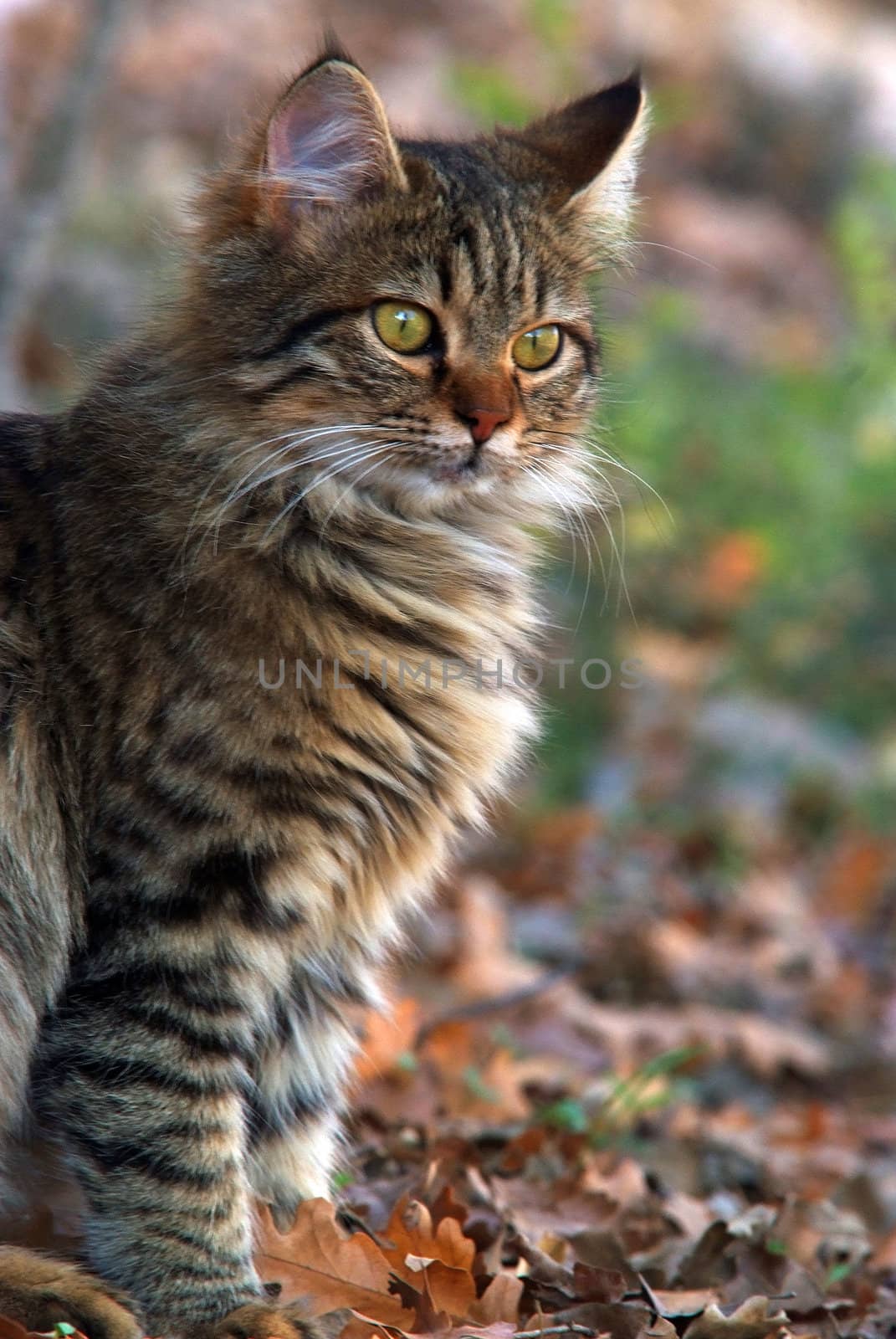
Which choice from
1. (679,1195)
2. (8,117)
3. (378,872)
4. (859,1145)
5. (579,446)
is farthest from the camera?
(8,117)

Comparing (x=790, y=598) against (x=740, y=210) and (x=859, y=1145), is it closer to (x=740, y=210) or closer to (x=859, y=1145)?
(x=859, y=1145)

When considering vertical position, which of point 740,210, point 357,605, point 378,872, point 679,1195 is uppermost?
point 740,210

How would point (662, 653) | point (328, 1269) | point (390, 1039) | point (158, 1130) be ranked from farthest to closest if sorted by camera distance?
1. point (662, 653)
2. point (390, 1039)
3. point (328, 1269)
4. point (158, 1130)

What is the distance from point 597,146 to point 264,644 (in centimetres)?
138

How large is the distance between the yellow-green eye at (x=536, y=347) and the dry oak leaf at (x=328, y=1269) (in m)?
1.63

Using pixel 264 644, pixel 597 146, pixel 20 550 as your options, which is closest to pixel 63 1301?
pixel 264 644

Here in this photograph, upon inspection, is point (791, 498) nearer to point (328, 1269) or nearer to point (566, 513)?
point (566, 513)

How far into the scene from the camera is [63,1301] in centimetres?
223

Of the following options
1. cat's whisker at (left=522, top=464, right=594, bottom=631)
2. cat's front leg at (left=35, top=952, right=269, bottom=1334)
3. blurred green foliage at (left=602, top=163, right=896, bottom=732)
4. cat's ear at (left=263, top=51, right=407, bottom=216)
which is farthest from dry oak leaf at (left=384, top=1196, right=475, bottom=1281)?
blurred green foliage at (left=602, top=163, right=896, bottom=732)

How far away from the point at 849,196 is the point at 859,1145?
10.9 meters

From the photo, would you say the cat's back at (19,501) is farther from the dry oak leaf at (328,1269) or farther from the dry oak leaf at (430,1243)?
the dry oak leaf at (430,1243)

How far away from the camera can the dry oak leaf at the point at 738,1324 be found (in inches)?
98.7

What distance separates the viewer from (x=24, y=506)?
8.83ft

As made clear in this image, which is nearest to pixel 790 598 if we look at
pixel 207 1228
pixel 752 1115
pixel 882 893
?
pixel 882 893
